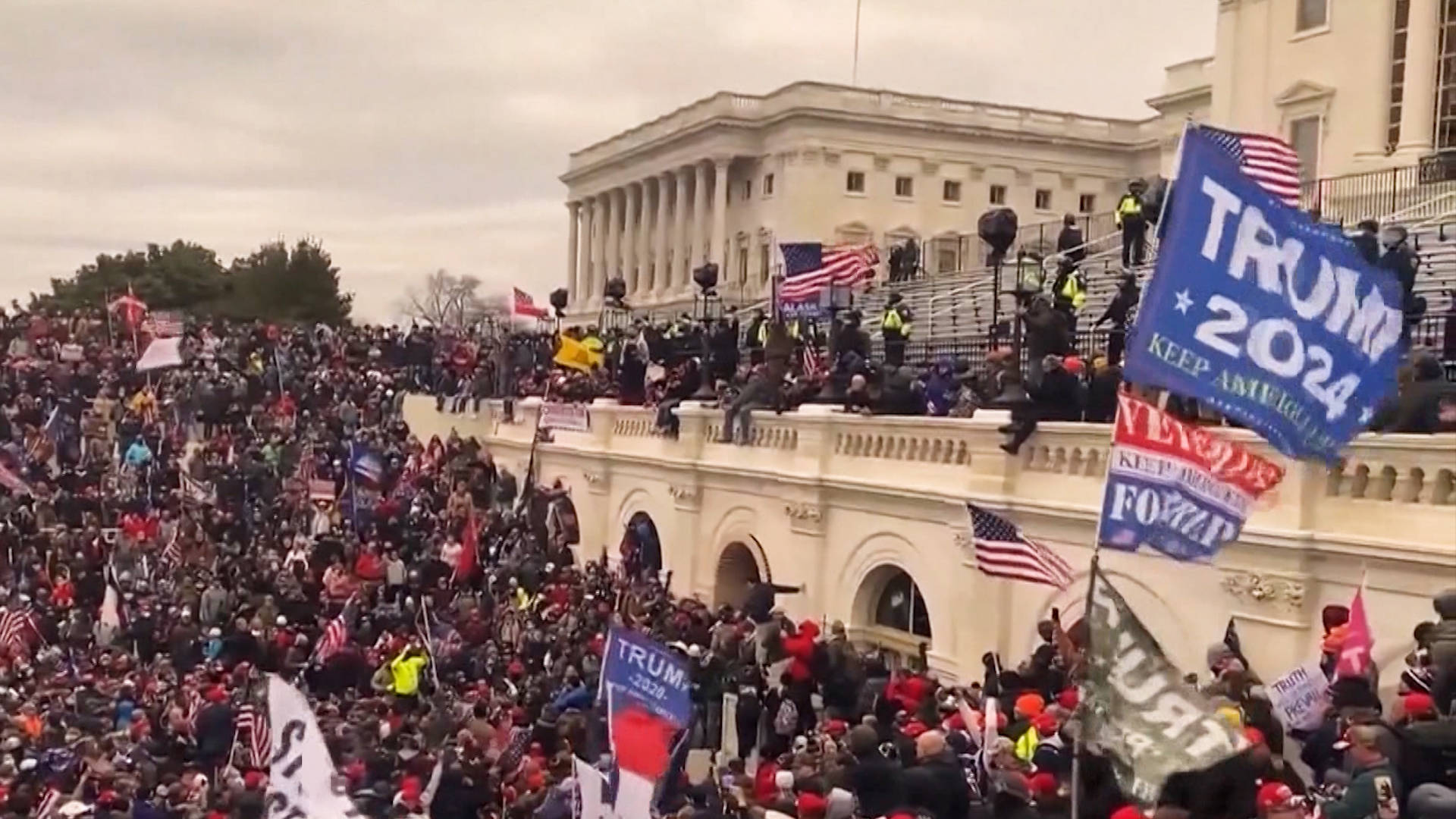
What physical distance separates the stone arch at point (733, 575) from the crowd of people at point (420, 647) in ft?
1.80

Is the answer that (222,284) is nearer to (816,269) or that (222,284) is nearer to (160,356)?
(160,356)

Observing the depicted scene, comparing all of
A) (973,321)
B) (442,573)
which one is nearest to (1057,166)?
(973,321)

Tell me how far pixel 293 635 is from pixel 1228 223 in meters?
15.7

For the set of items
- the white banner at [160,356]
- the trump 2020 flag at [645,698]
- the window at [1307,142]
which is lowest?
the trump 2020 flag at [645,698]

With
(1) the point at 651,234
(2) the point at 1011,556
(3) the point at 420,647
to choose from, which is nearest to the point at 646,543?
(3) the point at 420,647

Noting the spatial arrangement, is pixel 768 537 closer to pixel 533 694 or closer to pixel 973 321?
pixel 533 694

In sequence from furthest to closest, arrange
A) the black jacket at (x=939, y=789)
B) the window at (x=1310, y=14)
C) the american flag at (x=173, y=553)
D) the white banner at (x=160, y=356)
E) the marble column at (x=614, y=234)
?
the marble column at (x=614, y=234), the window at (x=1310, y=14), the white banner at (x=160, y=356), the american flag at (x=173, y=553), the black jacket at (x=939, y=789)

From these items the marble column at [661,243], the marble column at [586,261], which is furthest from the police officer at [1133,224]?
the marble column at [586,261]

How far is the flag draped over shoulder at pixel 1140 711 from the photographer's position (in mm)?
7785

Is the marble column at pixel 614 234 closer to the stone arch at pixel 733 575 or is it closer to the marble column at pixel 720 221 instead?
the marble column at pixel 720 221

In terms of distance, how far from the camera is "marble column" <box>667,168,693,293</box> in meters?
85.4

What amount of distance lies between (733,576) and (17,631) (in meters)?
9.47

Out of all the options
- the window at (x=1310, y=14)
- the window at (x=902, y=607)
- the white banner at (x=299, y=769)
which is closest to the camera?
the white banner at (x=299, y=769)

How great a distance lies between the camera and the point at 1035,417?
54.1 ft
